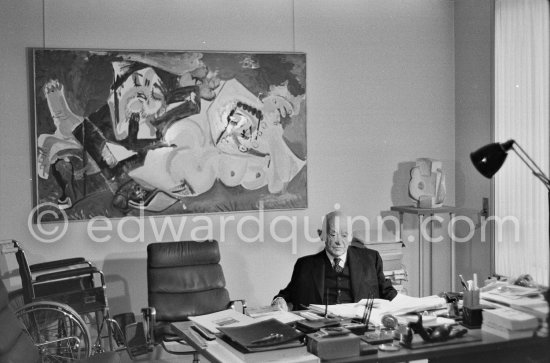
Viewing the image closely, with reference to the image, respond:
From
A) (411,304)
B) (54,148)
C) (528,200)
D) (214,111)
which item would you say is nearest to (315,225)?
(214,111)

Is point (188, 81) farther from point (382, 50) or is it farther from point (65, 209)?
point (382, 50)

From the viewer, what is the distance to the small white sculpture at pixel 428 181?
20.2ft

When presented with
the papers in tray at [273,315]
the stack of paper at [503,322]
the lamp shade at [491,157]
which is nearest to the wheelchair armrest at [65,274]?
the papers in tray at [273,315]

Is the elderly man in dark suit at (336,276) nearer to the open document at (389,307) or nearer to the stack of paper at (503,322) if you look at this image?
the open document at (389,307)

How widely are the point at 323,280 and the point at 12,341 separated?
183 centimetres

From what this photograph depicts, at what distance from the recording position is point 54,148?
5.43m

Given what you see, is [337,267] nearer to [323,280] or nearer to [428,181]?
[323,280]

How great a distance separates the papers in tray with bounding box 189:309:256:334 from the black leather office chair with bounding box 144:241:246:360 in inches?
57.7

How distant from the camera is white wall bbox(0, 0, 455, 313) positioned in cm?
539

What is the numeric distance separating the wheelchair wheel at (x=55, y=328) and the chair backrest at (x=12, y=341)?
830mm

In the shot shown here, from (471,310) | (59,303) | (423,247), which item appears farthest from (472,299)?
(423,247)

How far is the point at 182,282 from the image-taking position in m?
4.95

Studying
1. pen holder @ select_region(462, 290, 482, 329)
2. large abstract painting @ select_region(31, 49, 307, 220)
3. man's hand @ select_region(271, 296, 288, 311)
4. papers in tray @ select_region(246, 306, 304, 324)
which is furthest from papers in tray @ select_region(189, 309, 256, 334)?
large abstract painting @ select_region(31, 49, 307, 220)

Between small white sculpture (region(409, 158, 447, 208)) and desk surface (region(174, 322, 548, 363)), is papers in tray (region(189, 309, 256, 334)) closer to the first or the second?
desk surface (region(174, 322, 548, 363))
